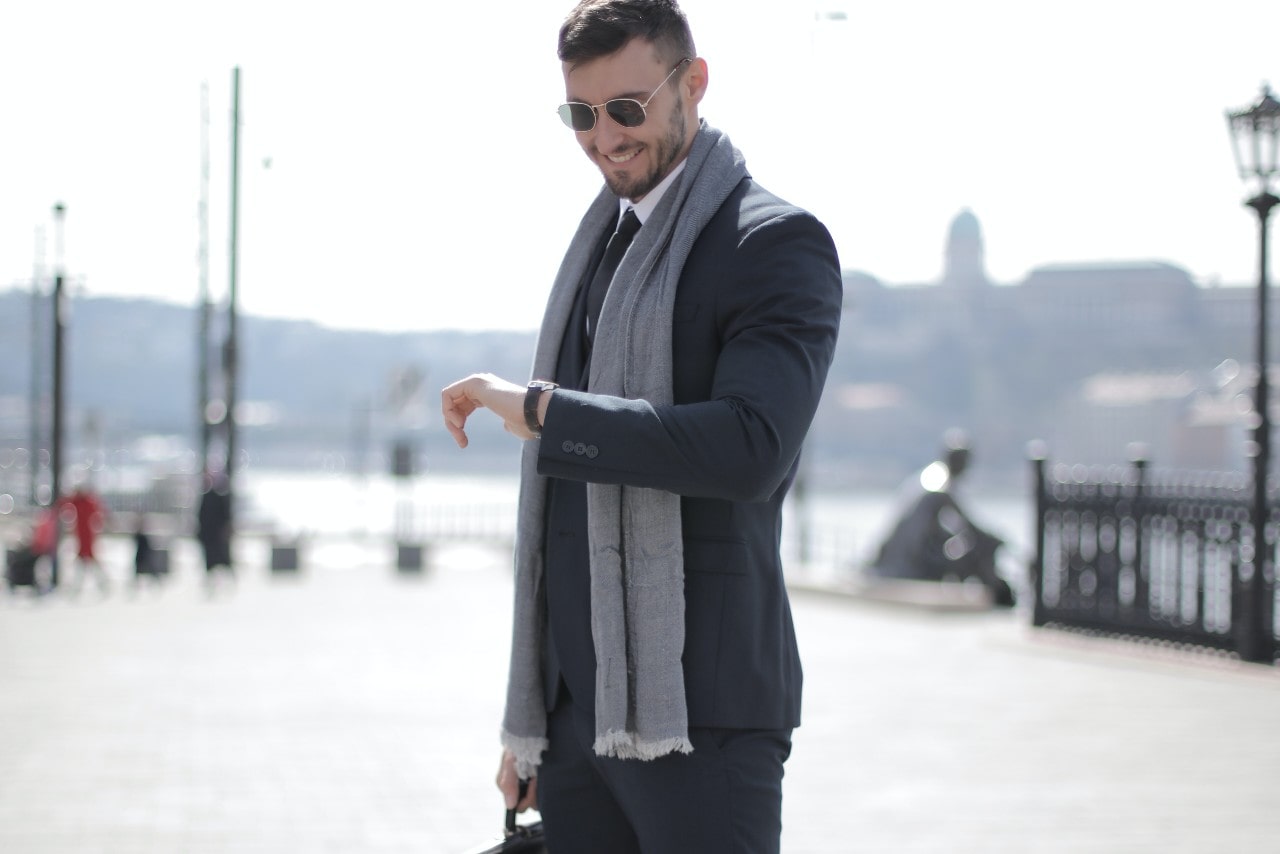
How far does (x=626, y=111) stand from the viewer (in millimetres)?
1861

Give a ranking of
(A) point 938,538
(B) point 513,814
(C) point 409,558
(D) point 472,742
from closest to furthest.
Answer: (B) point 513,814 < (D) point 472,742 < (A) point 938,538 < (C) point 409,558

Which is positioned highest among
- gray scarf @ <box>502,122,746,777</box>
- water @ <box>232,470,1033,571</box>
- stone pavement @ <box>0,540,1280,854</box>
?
gray scarf @ <box>502,122,746,777</box>

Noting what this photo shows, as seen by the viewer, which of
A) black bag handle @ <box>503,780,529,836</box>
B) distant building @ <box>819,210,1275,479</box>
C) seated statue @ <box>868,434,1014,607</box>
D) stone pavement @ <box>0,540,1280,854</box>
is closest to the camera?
black bag handle @ <box>503,780,529,836</box>

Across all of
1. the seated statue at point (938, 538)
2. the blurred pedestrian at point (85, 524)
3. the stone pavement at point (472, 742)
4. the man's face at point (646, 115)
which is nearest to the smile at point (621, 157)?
the man's face at point (646, 115)

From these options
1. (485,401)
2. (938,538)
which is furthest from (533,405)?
(938,538)

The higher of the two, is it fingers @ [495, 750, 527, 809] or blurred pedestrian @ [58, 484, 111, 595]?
fingers @ [495, 750, 527, 809]

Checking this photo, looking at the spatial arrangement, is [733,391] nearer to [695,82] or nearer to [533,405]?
[533,405]

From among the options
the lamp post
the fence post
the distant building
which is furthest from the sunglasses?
the distant building

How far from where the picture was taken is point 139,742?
22.8ft

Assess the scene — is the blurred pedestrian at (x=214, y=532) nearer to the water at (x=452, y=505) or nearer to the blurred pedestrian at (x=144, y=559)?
the blurred pedestrian at (x=144, y=559)

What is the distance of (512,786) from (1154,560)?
9803 millimetres

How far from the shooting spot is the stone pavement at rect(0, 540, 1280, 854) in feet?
17.6

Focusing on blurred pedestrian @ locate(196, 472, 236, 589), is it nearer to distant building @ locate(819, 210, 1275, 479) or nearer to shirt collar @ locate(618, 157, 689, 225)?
shirt collar @ locate(618, 157, 689, 225)

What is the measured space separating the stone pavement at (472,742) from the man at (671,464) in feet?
10.9
